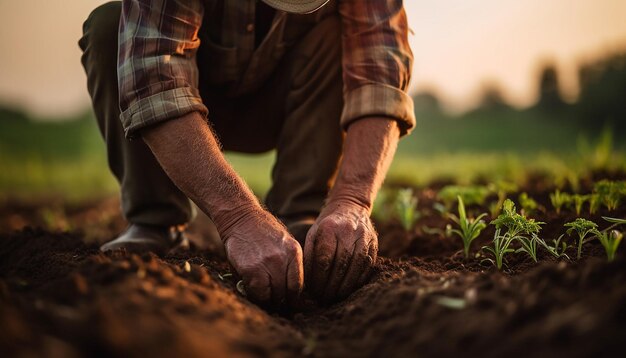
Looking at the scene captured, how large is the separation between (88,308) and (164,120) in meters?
0.86

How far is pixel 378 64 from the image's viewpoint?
215 centimetres

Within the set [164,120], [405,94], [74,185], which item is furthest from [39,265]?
[74,185]

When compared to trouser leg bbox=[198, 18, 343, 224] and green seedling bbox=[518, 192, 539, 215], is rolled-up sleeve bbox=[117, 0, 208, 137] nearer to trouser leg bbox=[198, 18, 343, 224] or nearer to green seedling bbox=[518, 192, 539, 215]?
trouser leg bbox=[198, 18, 343, 224]

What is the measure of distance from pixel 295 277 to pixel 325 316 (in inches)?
6.1

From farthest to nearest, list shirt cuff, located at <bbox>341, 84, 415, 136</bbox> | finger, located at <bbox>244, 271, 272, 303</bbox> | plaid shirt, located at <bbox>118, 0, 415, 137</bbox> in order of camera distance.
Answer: shirt cuff, located at <bbox>341, 84, 415, 136</bbox>
plaid shirt, located at <bbox>118, 0, 415, 137</bbox>
finger, located at <bbox>244, 271, 272, 303</bbox>

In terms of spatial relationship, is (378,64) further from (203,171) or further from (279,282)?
(279,282)

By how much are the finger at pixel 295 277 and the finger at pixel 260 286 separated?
0.07 metres

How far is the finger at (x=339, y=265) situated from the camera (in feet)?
5.68

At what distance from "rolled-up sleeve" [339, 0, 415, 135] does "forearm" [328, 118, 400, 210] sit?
0.16ft

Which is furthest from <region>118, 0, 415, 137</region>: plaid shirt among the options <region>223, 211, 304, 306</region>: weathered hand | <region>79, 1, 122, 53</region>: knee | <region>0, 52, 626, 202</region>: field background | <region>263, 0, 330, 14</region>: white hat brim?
<region>0, 52, 626, 202</region>: field background

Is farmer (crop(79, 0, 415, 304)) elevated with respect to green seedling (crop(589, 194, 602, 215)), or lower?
elevated

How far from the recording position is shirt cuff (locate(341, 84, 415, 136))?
208 centimetres

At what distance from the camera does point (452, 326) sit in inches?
42.6

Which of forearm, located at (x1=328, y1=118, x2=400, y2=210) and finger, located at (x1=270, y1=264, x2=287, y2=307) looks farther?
forearm, located at (x1=328, y1=118, x2=400, y2=210)
